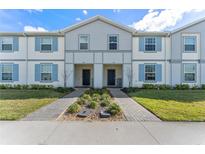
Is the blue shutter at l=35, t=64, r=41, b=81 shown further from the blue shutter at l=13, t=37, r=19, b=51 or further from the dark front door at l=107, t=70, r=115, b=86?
the dark front door at l=107, t=70, r=115, b=86

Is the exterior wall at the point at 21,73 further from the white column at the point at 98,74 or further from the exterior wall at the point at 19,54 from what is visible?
the white column at the point at 98,74

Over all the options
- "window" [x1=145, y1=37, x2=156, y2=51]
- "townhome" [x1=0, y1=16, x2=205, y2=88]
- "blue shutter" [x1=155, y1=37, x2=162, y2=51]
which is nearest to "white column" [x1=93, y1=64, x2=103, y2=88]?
"townhome" [x1=0, y1=16, x2=205, y2=88]

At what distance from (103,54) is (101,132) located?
1600cm

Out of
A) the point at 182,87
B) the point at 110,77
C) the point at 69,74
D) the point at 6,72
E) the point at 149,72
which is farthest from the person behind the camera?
the point at 110,77

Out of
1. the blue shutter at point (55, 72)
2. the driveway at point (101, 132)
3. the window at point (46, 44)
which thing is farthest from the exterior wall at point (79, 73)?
the driveway at point (101, 132)

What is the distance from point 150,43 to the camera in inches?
894

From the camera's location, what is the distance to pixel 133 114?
31.0ft

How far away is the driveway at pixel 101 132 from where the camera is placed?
→ 19.6 feet

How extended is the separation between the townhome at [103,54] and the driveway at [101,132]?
48.4ft

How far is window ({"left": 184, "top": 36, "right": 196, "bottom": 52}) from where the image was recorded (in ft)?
73.9

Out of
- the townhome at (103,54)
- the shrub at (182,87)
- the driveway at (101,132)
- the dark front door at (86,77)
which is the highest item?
the townhome at (103,54)

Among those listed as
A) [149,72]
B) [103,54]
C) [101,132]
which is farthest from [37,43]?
[101,132]

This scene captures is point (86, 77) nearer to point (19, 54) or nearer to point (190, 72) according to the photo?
point (19, 54)

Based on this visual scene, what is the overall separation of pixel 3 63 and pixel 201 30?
62.7 ft
